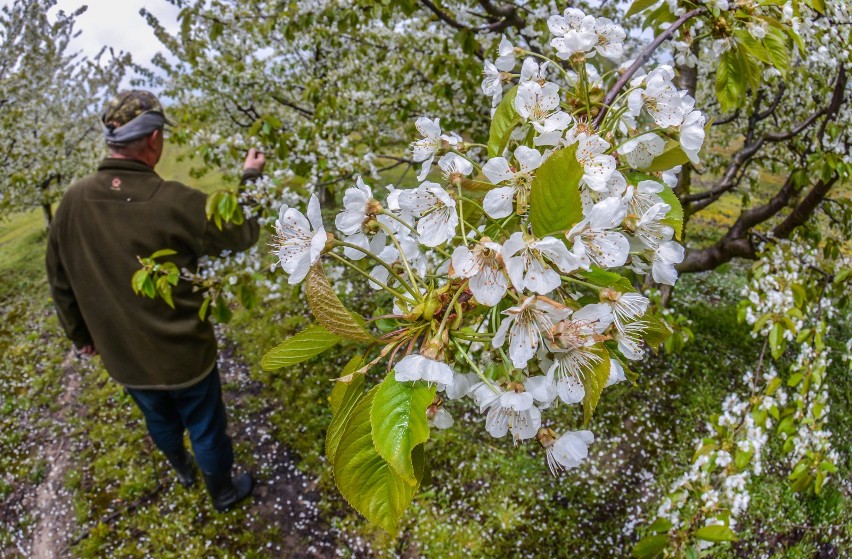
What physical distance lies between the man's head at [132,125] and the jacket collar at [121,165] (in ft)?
0.15

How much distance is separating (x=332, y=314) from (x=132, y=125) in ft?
8.13

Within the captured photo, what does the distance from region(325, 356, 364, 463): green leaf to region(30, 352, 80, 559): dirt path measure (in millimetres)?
4079

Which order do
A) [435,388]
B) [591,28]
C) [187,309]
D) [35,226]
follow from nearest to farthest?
1. [435,388]
2. [591,28]
3. [187,309]
4. [35,226]

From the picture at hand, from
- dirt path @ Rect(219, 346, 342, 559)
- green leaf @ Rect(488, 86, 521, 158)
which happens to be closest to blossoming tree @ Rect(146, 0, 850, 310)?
green leaf @ Rect(488, 86, 521, 158)

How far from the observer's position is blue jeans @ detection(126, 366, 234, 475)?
314 centimetres

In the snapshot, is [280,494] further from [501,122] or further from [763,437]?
[501,122]

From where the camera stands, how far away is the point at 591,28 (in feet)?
3.76

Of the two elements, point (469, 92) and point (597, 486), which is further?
point (469, 92)

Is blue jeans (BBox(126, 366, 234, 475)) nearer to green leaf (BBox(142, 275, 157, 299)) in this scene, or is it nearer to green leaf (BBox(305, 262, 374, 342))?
green leaf (BBox(142, 275, 157, 299))

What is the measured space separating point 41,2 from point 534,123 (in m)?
11.8

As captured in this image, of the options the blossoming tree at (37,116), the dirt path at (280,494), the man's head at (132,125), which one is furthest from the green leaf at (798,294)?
the blossoming tree at (37,116)

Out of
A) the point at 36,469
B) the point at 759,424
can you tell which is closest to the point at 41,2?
the point at 36,469

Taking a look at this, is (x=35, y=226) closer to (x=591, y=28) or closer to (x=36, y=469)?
(x=36, y=469)

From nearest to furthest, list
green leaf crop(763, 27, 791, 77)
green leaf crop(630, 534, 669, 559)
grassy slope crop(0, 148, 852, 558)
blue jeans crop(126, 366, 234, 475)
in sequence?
1. green leaf crop(763, 27, 791, 77)
2. green leaf crop(630, 534, 669, 559)
3. blue jeans crop(126, 366, 234, 475)
4. grassy slope crop(0, 148, 852, 558)
